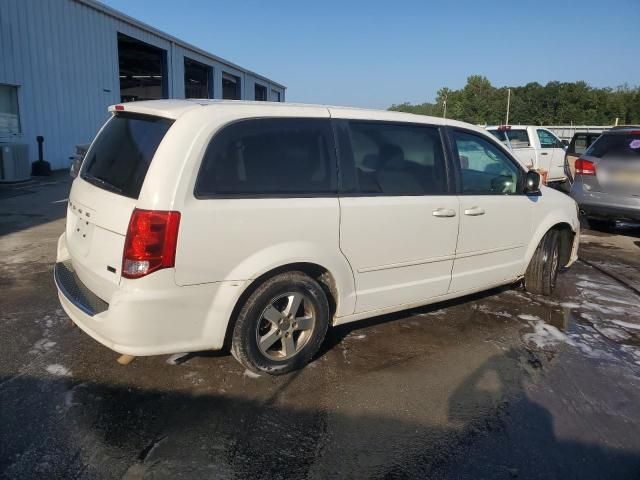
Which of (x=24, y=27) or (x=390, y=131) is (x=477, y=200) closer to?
(x=390, y=131)

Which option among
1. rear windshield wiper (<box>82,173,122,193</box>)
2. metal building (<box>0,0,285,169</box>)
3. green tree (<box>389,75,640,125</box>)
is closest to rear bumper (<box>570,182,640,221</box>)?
rear windshield wiper (<box>82,173,122,193</box>)

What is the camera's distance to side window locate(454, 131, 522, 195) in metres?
4.46

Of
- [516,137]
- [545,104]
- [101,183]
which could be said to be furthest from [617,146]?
[545,104]

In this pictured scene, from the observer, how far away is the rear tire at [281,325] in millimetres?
3312

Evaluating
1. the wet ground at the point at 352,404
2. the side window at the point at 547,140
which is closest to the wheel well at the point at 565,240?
the wet ground at the point at 352,404

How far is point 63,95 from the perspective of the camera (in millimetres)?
15992

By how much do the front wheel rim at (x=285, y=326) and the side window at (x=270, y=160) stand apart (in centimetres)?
73

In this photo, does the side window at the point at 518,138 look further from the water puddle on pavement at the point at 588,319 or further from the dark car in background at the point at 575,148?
the water puddle on pavement at the point at 588,319

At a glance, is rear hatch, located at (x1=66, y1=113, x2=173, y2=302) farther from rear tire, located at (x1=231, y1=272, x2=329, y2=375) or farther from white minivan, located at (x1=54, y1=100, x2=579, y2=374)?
rear tire, located at (x1=231, y1=272, x2=329, y2=375)

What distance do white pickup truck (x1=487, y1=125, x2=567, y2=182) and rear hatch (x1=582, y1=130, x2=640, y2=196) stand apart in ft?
17.2

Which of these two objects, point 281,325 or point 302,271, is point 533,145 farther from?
point 281,325

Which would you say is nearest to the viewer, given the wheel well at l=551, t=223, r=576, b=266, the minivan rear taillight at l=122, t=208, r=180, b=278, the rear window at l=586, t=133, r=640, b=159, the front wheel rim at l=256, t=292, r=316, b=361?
the minivan rear taillight at l=122, t=208, r=180, b=278

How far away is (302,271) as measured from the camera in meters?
3.53

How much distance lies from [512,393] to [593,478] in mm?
871
